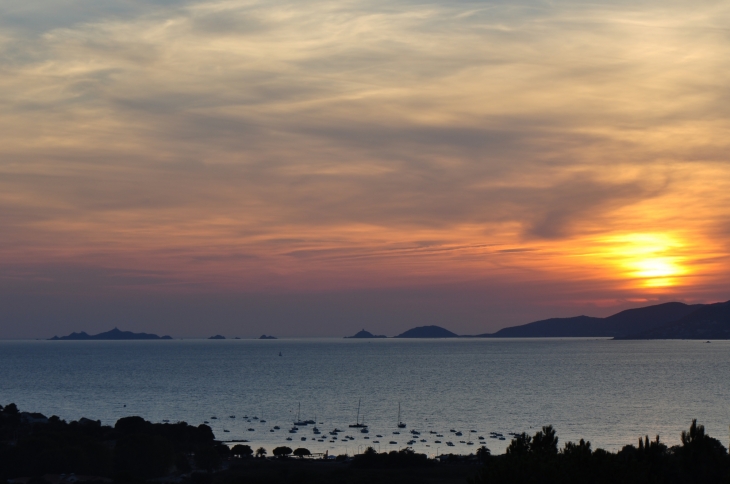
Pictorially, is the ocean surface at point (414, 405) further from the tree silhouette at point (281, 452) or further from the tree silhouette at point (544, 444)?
the tree silhouette at point (544, 444)

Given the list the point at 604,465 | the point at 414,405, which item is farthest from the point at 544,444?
the point at 414,405

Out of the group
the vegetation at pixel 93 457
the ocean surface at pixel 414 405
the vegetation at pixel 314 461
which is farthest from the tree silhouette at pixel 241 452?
the ocean surface at pixel 414 405

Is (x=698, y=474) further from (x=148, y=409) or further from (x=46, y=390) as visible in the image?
(x=46, y=390)

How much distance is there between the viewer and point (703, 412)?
123 metres

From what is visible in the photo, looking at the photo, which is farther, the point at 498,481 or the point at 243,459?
the point at 243,459

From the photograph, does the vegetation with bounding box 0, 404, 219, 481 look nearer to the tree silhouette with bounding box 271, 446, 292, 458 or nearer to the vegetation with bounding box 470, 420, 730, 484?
the tree silhouette with bounding box 271, 446, 292, 458

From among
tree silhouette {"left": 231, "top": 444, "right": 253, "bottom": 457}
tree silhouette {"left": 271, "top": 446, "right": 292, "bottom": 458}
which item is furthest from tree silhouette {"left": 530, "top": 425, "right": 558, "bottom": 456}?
tree silhouette {"left": 271, "top": 446, "right": 292, "bottom": 458}

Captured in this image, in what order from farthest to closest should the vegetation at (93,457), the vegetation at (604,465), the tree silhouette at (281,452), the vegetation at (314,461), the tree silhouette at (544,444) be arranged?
the tree silhouette at (281,452)
the vegetation at (93,457)
the tree silhouette at (544,444)
the vegetation at (314,461)
the vegetation at (604,465)

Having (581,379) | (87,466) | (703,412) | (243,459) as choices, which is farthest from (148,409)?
(581,379)

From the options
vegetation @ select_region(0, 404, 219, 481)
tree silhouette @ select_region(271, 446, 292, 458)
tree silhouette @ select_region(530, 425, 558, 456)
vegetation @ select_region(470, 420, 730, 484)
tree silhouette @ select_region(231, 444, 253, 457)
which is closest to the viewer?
vegetation @ select_region(470, 420, 730, 484)

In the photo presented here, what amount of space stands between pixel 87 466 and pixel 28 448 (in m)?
5.12

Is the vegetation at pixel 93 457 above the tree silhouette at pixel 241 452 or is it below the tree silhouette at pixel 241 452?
above

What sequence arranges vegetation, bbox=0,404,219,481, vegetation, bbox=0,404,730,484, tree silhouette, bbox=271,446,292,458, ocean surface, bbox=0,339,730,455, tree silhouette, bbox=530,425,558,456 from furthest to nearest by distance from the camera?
ocean surface, bbox=0,339,730,455 → tree silhouette, bbox=271,446,292,458 → vegetation, bbox=0,404,219,481 → tree silhouette, bbox=530,425,558,456 → vegetation, bbox=0,404,730,484

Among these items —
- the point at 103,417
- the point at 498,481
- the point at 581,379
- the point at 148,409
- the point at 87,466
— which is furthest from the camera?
the point at 581,379
